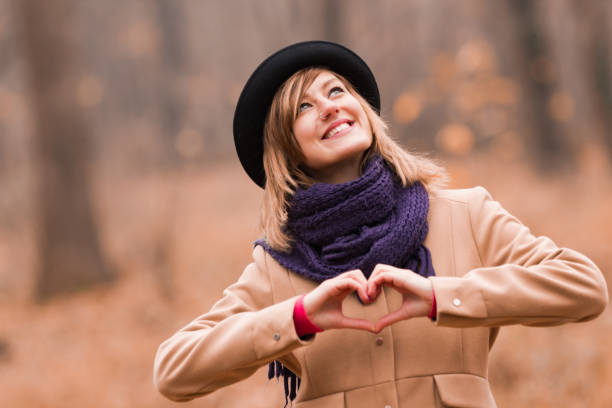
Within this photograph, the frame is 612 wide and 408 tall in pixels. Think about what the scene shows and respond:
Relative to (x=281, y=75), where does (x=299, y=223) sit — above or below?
below

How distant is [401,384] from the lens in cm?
218

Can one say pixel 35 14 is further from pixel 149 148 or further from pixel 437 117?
pixel 437 117

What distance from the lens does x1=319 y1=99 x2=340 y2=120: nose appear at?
2.38 meters

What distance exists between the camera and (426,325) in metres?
2.21

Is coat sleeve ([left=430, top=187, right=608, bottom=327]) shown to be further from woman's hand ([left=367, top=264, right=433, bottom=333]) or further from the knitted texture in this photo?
the knitted texture

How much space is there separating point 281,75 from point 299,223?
1.65 ft

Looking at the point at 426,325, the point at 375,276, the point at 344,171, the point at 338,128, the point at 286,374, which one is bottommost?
the point at 286,374

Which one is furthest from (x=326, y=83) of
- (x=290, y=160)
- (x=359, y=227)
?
(x=359, y=227)

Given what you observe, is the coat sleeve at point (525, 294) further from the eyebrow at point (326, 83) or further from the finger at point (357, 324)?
the eyebrow at point (326, 83)

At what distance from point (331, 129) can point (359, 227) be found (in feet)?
1.12

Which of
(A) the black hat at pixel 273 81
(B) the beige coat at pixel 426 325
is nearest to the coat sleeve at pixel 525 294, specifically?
(B) the beige coat at pixel 426 325

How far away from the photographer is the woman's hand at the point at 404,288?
6.48ft

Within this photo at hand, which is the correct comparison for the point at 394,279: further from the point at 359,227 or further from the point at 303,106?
the point at 303,106

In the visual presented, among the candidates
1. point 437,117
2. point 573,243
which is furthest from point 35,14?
point 573,243
